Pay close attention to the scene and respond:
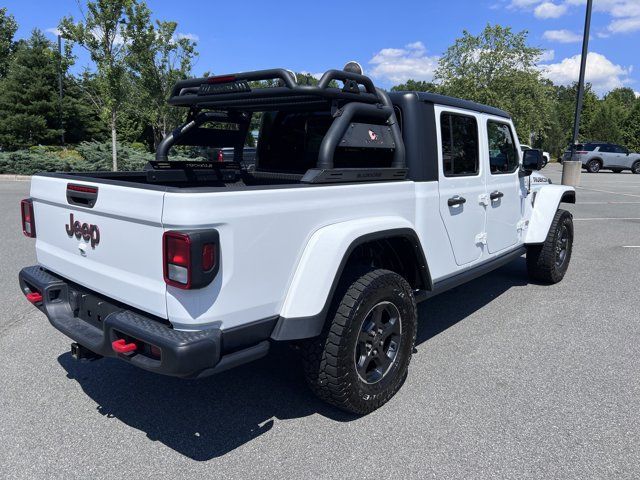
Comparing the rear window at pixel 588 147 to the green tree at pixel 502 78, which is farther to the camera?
the rear window at pixel 588 147

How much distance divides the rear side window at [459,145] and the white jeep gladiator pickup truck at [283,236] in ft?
0.06

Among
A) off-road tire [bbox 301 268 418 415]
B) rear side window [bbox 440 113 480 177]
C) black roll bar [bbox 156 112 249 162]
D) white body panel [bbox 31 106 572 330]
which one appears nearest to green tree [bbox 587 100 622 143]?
rear side window [bbox 440 113 480 177]

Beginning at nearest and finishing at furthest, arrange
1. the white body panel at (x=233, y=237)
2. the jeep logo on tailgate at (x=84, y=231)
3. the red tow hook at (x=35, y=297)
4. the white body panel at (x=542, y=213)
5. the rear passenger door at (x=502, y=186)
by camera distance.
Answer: the white body panel at (x=233, y=237)
the jeep logo on tailgate at (x=84, y=231)
the red tow hook at (x=35, y=297)
the rear passenger door at (x=502, y=186)
the white body panel at (x=542, y=213)

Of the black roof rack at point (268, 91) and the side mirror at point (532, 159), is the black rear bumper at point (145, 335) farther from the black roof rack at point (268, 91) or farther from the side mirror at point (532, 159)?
the side mirror at point (532, 159)

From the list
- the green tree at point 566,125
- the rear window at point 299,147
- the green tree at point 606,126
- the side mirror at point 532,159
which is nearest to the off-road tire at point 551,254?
the side mirror at point 532,159

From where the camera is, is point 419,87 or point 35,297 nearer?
point 35,297

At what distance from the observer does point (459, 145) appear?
13.4ft

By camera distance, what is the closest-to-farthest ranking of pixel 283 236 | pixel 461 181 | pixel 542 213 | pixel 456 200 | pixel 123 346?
pixel 123 346
pixel 283 236
pixel 456 200
pixel 461 181
pixel 542 213

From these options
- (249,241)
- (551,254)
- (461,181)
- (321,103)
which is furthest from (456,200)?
(551,254)

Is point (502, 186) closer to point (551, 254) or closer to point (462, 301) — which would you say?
point (462, 301)

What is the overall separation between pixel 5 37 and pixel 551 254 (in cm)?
4946

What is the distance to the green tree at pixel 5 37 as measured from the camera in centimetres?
3925

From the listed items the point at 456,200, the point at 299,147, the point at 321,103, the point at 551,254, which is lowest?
the point at 551,254

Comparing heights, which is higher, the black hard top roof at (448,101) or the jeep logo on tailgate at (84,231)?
the black hard top roof at (448,101)
